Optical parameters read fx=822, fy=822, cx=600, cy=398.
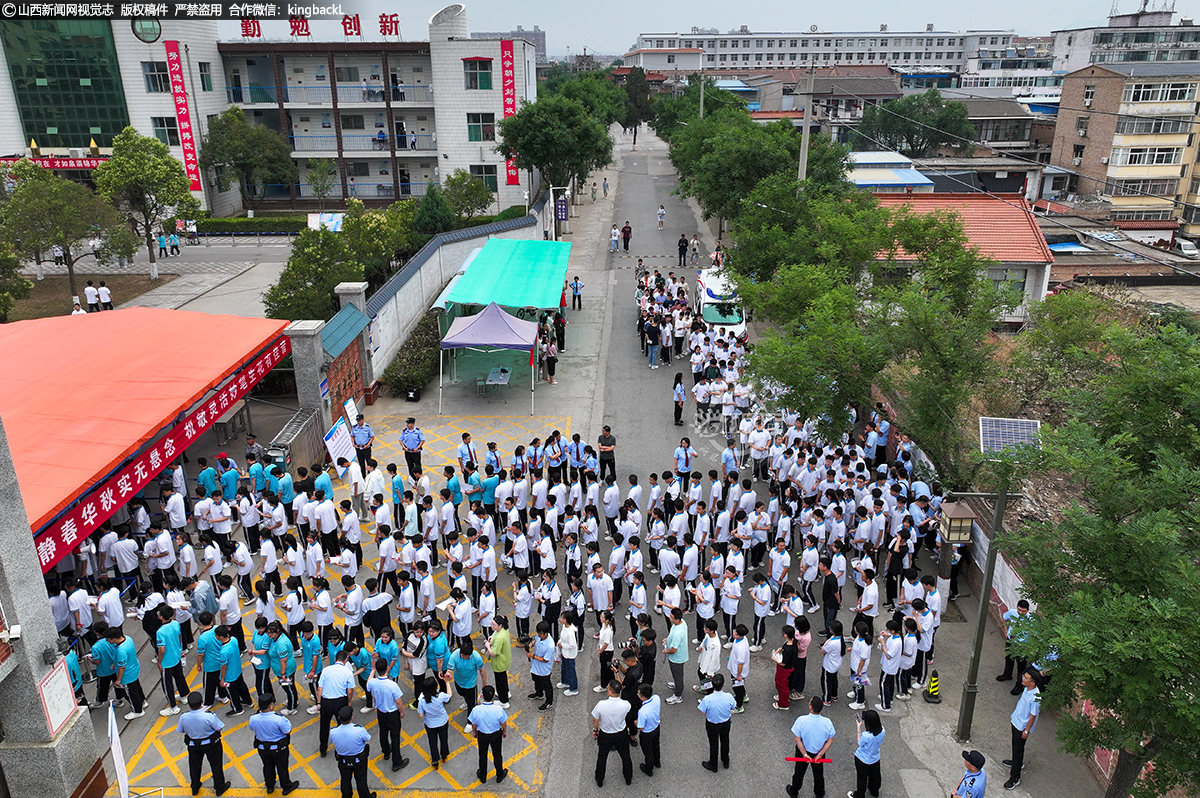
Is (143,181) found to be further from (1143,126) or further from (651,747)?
(1143,126)

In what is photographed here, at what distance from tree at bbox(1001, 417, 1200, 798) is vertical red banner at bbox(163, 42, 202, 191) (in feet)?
139

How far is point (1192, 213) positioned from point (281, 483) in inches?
2659

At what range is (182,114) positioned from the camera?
1594 inches

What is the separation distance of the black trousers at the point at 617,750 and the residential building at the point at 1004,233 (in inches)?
791

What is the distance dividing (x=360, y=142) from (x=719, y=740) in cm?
4206

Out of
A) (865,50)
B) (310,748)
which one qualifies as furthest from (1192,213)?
(865,50)

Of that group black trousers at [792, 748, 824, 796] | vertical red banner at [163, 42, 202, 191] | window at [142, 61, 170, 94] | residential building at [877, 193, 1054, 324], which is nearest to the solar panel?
black trousers at [792, 748, 824, 796]

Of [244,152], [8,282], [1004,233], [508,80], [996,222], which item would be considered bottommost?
[8,282]

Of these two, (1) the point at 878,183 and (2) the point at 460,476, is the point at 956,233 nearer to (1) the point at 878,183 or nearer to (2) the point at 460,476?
(2) the point at 460,476

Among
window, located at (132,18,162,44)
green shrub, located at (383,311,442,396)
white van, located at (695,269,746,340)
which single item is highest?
window, located at (132,18,162,44)

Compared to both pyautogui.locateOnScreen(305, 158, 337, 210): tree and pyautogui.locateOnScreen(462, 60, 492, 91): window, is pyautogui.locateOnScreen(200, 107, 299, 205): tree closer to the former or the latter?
pyautogui.locateOnScreen(305, 158, 337, 210): tree

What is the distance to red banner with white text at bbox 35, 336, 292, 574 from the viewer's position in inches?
381

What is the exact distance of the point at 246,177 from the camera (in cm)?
4259

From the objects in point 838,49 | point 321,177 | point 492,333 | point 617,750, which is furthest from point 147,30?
point 838,49
